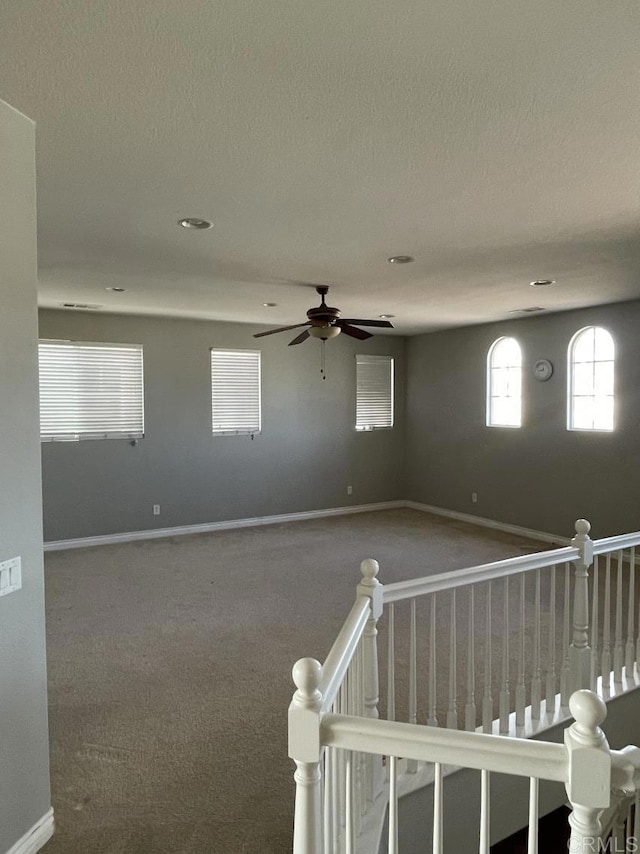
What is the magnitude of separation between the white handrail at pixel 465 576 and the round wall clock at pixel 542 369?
385 cm

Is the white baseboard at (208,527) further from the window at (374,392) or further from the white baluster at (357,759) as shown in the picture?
the white baluster at (357,759)

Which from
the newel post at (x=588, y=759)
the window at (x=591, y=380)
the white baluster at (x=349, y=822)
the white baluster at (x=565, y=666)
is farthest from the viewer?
the window at (x=591, y=380)

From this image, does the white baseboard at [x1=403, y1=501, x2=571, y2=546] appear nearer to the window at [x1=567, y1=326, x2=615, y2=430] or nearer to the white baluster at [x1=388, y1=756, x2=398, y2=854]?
the window at [x1=567, y1=326, x2=615, y2=430]

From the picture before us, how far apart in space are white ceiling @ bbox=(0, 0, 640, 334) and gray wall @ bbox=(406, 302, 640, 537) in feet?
7.53

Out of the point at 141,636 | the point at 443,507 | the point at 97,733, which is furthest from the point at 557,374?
the point at 97,733

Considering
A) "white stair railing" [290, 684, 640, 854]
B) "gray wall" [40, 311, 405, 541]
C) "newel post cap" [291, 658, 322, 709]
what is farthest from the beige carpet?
"newel post cap" [291, 658, 322, 709]

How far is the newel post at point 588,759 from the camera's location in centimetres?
106

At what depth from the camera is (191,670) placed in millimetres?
3406

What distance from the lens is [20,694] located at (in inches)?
75.9

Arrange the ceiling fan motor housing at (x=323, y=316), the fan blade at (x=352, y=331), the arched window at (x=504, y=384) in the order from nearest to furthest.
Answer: the ceiling fan motor housing at (x=323, y=316)
the fan blade at (x=352, y=331)
the arched window at (x=504, y=384)

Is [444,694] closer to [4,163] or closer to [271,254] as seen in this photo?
[271,254]

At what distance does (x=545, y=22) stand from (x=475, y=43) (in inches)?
7.2

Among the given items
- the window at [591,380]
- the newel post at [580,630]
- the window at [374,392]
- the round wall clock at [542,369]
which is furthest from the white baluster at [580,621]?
the window at [374,392]

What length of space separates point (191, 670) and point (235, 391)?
417 cm
